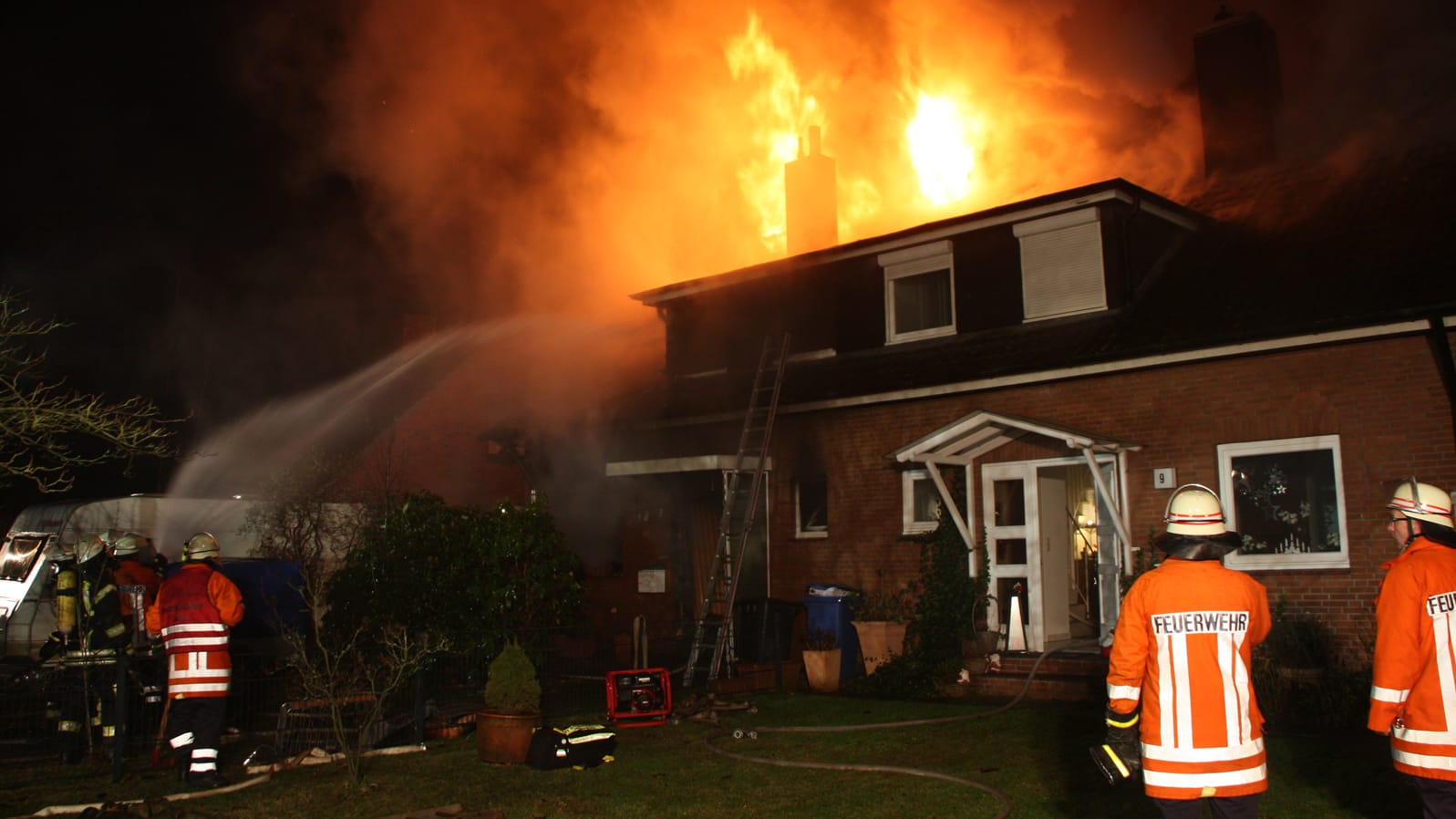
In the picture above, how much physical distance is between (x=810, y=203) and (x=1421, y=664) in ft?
55.0

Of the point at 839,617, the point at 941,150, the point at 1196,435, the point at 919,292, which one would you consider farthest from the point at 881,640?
the point at 941,150

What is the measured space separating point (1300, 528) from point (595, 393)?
12202mm

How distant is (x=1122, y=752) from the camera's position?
443cm

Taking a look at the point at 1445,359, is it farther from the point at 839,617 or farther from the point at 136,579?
the point at 136,579

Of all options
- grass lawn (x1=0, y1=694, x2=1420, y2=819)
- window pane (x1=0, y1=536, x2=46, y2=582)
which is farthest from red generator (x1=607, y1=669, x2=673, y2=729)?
Answer: window pane (x1=0, y1=536, x2=46, y2=582)

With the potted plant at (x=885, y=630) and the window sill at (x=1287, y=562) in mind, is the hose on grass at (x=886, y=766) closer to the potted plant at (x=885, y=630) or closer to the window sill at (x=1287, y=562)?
the potted plant at (x=885, y=630)

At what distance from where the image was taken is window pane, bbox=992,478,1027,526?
12.8 meters

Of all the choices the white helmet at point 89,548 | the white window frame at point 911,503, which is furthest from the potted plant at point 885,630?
the white helmet at point 89,548

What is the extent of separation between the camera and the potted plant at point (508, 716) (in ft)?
27.7

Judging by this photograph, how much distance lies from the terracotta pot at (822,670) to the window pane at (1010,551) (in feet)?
7.46

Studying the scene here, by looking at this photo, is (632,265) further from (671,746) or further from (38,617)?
(671,746)

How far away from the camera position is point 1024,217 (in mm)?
13570

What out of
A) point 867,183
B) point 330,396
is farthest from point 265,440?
point 867,183

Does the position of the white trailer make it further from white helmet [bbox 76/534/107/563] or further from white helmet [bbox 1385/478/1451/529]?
white helmet [bbox 1385/478/1451/529]
